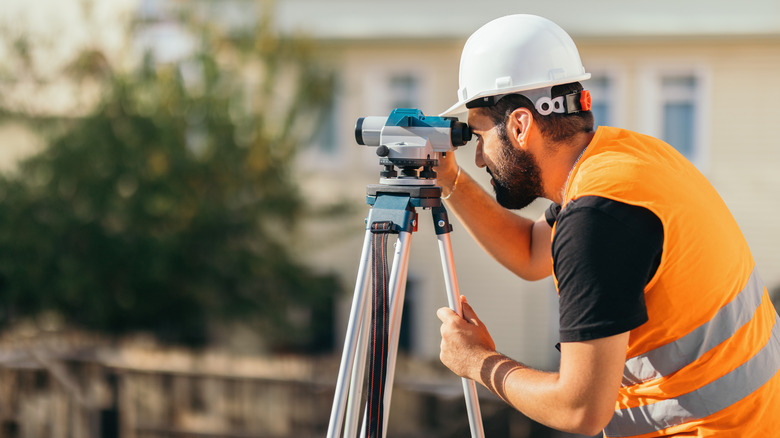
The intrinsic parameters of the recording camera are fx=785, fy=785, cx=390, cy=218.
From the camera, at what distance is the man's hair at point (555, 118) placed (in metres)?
1.86

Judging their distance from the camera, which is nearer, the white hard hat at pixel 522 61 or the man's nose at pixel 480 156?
the white hard hat at pixel 522 61

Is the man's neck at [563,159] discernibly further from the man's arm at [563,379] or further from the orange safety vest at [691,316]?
the man's arm at [563,379]

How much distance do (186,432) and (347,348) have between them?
5624 millimetres

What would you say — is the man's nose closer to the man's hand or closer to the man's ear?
the man's ear

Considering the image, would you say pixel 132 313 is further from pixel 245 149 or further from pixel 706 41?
pixel 706 41

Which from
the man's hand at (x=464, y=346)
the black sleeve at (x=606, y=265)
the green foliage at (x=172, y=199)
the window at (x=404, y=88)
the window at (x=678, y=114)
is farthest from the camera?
the window at (x=404, y=88)

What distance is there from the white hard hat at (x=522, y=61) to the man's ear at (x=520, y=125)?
0.04m

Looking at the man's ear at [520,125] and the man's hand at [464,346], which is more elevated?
the man's ear at [520,125]

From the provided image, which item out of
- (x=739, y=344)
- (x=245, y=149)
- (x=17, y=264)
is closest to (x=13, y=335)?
(x=17, y=264)

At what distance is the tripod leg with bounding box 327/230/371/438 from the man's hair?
0.46 meters

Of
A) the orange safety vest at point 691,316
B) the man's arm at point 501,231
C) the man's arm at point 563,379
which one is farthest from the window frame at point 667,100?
the man's arm at point 563,379

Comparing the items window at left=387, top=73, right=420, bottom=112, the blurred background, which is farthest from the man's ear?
window at left=387, top=73, right=420, bottom=112

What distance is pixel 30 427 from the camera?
7.29 m

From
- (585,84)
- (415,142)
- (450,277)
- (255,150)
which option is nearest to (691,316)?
(450,277)
